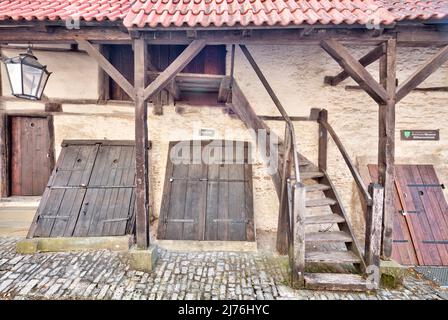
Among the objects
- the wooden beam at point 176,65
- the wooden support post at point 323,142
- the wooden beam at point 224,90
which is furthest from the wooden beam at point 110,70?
the wooden support post at point 323,142

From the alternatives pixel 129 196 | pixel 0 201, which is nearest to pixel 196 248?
pixel 129 196

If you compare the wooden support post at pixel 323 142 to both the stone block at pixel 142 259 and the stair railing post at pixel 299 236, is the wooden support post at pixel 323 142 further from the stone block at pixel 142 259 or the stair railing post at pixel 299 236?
the stone block at pixel 142 259

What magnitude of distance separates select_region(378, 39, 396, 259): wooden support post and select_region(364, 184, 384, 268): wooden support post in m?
0.18

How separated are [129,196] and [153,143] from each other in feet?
4.21

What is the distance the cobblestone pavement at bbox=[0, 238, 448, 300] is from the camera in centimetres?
308

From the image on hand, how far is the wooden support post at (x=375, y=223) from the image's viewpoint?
10.5 ft

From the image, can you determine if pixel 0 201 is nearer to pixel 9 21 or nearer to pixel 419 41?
pixel 9 21

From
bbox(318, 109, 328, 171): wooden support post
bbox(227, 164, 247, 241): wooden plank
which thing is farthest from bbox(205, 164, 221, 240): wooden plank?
bbox(318, 109, 328, 171): wooden support post

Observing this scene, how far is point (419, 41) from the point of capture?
130 inches

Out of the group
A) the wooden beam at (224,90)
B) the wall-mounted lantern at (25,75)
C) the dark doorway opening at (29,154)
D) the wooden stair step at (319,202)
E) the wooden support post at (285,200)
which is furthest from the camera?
the dark doorway opening at (29,154)

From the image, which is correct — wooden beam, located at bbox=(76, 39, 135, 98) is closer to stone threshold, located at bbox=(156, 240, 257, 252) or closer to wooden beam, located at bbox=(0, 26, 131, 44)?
wooden beam, located at bbox=(0, 26, 131, 44)

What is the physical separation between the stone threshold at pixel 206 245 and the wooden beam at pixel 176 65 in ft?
8.55

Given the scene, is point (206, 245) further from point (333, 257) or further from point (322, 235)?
point (333, 257)

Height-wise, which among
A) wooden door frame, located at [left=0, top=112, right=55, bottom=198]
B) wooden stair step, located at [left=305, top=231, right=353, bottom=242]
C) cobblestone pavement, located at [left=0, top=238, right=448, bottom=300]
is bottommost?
cobblestone pavement, located at [left=0, top=238, right=448, bottom=300]
